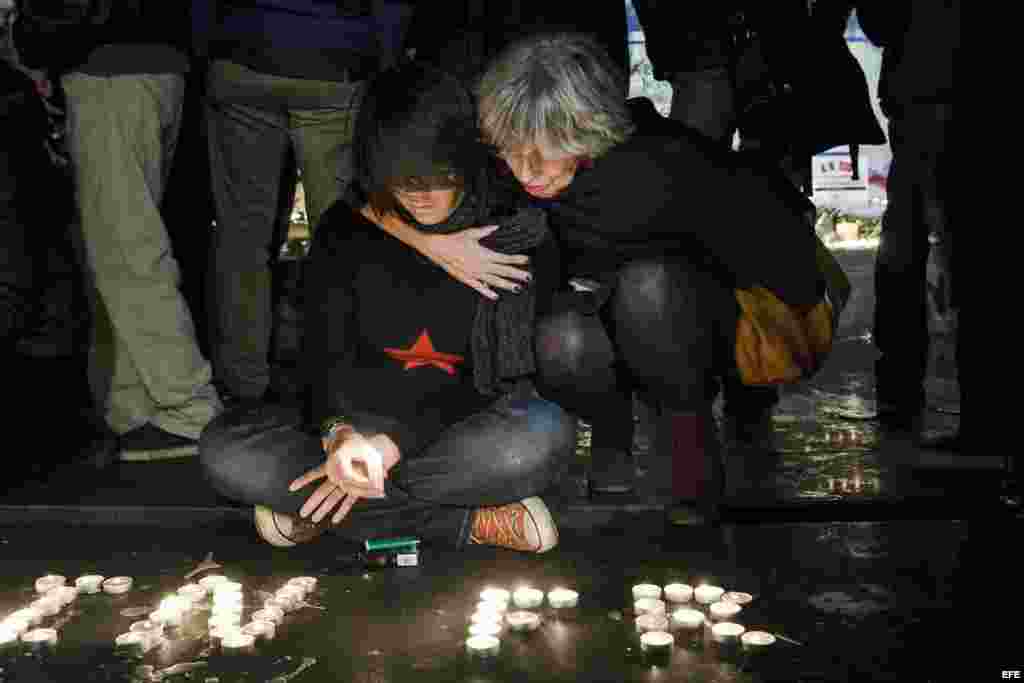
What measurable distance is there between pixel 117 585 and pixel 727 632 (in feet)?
3.70

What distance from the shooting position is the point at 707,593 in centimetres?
234

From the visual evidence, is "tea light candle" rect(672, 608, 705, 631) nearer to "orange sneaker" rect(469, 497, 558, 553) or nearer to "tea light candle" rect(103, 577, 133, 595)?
"orange sneaker" rect(469, 497, 558, 553)

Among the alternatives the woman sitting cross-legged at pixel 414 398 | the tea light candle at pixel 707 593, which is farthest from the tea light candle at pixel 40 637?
the tea light candle at pixel 707 593

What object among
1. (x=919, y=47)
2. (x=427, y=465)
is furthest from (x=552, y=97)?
(x=919, y=47)

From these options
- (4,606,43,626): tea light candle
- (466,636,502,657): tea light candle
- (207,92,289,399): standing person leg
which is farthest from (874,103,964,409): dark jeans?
(4,606,43,626): tea light candle

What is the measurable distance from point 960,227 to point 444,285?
166 cm

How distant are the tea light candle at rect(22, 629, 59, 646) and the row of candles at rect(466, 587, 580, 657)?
2.28 ft

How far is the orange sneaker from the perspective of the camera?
272 cm

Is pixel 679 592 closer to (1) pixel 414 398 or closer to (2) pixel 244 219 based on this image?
(1) pixel 414 398

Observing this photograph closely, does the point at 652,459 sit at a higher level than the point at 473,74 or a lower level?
lower

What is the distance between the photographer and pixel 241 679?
6.72 feet

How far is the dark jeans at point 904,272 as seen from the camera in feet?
12.8

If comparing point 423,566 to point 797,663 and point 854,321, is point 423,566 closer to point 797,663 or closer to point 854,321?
point 797,663

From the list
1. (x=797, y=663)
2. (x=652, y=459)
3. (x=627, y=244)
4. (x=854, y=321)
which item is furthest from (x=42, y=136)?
(x=854, y=321)
